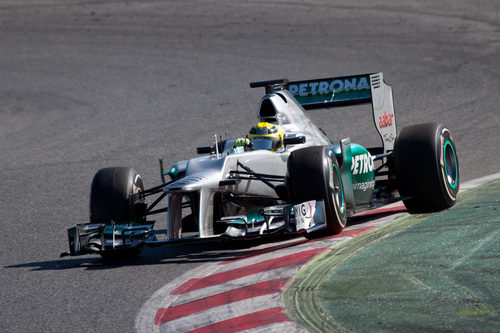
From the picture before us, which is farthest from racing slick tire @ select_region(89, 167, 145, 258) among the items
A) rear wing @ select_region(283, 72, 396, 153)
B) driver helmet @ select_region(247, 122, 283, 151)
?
rear wing @ select_region(283, 72, 396, 153)

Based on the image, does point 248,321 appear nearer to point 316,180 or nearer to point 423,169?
point 316,180

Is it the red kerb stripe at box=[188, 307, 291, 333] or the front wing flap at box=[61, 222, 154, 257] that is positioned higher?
the front wing flap at box=[61, 222, 154, 257]

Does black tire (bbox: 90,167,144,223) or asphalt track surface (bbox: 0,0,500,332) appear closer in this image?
asphalt track surface (bbox: 0,0,500,332)

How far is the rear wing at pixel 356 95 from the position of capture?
9.90 metres

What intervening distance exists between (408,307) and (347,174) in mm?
3205

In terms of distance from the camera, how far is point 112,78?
19.9 metres

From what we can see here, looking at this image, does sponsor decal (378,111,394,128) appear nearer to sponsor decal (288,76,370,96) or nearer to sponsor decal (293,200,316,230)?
sponsor decal (288,76,370,96)

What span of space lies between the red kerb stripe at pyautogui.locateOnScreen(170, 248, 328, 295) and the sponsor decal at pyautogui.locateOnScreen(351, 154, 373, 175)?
4.70 feet

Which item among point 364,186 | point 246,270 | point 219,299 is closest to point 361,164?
point 364,186

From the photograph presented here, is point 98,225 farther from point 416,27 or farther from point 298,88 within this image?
point 416,27

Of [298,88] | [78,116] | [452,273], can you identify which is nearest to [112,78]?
[78,116]

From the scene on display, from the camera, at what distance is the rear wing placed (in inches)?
390

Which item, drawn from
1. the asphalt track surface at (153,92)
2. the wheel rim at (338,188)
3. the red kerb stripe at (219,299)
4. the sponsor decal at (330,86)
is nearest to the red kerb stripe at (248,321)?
the red kerb stripe at (219,299)

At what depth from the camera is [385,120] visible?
997 centimetres
